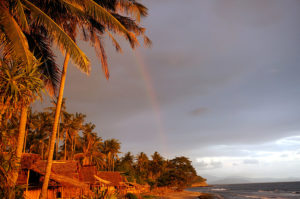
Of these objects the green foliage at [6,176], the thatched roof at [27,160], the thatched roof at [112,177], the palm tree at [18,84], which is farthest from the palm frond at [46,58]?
the thatched roof at [112,177]

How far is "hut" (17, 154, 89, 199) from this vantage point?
54.8ft

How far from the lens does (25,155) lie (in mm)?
17250

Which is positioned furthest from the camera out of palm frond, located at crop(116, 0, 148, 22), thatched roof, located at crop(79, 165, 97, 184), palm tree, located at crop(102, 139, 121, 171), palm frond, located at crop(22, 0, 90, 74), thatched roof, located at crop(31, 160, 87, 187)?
palm tree, located at crop(102, 139, 121, 171)

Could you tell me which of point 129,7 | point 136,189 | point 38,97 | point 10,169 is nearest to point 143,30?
point 129,7

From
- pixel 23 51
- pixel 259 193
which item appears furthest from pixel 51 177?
pixel 259 193

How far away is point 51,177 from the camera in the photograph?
54.9 feet

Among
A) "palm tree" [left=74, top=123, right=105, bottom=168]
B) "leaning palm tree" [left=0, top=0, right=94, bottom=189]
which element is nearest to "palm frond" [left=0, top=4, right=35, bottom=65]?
"leaning palm tree" [left=0, top=0, right=94, bottom=189]

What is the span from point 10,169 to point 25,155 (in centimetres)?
1175

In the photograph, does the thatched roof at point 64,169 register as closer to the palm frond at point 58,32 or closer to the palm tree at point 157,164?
the palm frond at point 58,32

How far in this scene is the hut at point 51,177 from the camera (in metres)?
16.7

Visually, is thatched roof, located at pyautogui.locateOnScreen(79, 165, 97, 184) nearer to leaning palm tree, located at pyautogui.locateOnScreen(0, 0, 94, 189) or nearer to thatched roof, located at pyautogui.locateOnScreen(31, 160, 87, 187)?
thatched roof, located at pyautogui.locateOnScreen(31, 160, 87, 187)

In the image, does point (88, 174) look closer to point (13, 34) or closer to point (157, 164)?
point (13, 34)

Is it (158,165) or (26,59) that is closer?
(26,59)

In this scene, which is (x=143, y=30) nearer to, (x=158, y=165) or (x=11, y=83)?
(x=11, y=83)
